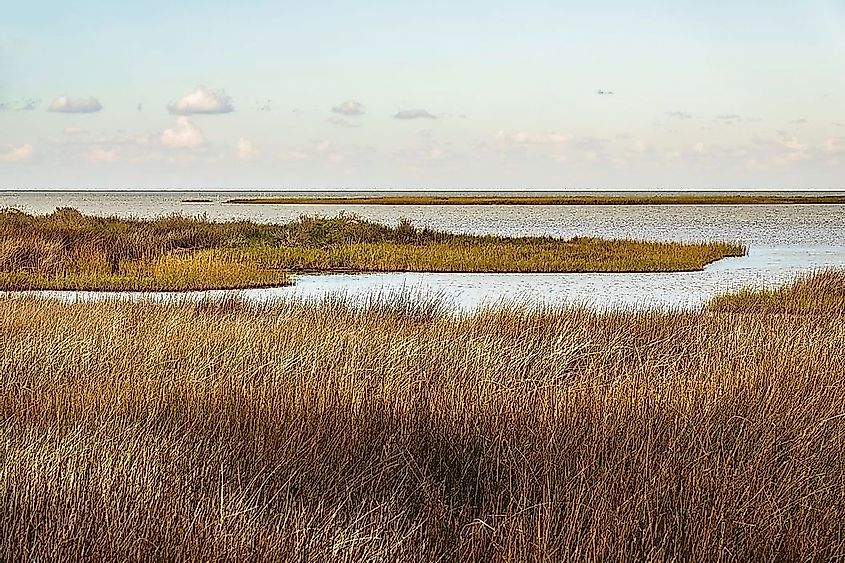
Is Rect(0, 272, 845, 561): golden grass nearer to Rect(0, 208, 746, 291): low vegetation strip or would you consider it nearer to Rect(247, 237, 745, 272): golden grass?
Rect(0, 208, 746, 291): low vegetation strip

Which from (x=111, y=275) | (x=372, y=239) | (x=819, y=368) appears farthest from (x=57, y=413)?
(x=372, y=239)

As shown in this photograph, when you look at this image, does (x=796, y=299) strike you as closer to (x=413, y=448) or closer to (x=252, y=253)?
(x=413, y=448)

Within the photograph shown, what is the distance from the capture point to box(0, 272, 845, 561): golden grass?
14.7 feet

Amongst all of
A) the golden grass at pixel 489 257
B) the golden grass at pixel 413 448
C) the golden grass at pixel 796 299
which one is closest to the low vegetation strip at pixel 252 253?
the golden grass at pixel 489 257

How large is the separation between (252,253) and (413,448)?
24513 mm

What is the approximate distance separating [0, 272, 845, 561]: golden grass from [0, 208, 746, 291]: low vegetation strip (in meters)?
13.2

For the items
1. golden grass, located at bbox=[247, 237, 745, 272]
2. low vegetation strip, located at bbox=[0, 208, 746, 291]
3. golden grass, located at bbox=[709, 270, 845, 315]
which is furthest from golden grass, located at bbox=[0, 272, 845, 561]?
golden grass, located at bbox=[247, 237, 745, 272]

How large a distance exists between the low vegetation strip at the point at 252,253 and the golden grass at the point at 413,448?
1320 centimetres

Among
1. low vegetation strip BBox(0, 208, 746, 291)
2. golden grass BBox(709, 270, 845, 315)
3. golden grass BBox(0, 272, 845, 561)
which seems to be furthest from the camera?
low vegetation strip BBox(0, 208, 746, 291)

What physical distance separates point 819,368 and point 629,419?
2.91 m

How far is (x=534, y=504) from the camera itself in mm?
Result: 4988

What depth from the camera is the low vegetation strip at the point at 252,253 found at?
22969mm

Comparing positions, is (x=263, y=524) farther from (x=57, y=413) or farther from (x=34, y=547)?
(x=57, y=413)

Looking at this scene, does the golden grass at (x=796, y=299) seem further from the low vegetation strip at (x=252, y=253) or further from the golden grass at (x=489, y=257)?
the golden grass at (x=489, y=257)
